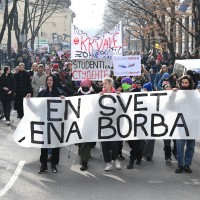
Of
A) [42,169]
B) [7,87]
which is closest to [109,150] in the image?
[42,169]

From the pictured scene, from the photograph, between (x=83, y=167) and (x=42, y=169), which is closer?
(x=42, y=169)

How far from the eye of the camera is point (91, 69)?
498 inches

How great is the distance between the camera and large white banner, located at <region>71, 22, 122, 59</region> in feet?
43.8

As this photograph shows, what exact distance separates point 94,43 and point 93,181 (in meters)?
6.15

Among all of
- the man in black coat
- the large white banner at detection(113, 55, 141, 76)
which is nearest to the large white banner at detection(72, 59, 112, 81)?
the large white banner at detection(113, 55, 141, 76)

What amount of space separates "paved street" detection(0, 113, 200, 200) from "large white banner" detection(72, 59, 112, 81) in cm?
318

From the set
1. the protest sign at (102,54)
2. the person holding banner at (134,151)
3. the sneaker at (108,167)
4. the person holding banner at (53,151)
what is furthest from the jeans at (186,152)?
the protest sign at (102,54)

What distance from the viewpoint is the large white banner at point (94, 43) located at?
1335cm

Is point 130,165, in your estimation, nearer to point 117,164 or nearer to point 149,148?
point 117,164

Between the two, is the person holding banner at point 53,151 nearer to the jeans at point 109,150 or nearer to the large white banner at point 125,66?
the jeans at point 109,150

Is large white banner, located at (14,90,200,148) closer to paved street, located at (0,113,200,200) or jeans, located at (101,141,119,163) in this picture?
jeans, located at (101,141,119,163)

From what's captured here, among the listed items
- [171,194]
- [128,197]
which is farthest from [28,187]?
[171,194]

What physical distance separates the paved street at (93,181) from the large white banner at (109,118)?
0.56 m

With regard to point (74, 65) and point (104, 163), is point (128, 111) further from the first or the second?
point (74, 65)
